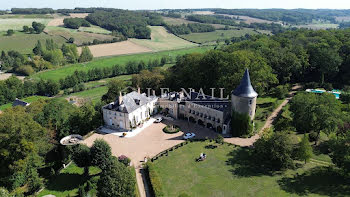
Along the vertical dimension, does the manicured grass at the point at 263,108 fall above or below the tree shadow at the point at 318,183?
above

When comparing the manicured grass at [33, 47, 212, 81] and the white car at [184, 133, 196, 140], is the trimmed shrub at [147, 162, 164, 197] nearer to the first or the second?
Result: the white car at [184, 133, 196, 140]

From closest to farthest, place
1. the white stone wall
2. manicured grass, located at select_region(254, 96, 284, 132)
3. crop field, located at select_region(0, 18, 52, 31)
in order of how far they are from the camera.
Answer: the white stone wall < manicured grass, located at select_region(254, 96, 284, 132) < crop field, located at select_region(0, 18, 52, 31)

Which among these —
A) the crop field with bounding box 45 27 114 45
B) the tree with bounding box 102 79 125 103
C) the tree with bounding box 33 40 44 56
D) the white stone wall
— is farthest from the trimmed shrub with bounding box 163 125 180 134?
the crop field with bounding box 45 27 114 45

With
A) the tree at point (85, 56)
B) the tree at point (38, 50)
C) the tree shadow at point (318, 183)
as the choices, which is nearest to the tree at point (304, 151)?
the tree shadow at point (318, 183)

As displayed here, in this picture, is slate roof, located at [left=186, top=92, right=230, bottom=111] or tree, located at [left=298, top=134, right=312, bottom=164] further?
slate roof, located at [left=186, top=92, right=230, bottom=111]

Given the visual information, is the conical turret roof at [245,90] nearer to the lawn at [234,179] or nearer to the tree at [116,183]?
the lawn at [234,179]

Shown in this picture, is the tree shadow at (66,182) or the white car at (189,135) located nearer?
the tree shadow at (66,182)
